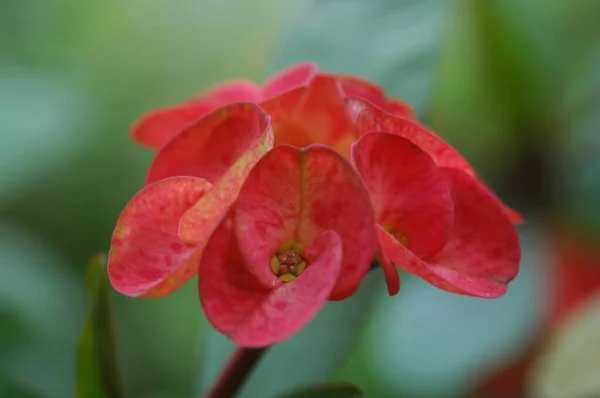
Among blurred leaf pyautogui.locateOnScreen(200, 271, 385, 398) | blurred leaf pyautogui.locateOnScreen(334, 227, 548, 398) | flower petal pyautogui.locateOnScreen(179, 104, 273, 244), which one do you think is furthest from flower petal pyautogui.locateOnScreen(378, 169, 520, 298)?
→ blurred leaf pyautogui.locateOnScreen(334, 227, 548, 398)

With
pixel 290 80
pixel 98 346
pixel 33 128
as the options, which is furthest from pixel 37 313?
pixel 290 80

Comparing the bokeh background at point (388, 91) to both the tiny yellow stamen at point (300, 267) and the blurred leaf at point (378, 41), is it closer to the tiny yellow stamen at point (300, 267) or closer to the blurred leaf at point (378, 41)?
the blurred leaf at point (378, 41)

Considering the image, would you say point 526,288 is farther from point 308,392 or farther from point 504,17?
point 308,392

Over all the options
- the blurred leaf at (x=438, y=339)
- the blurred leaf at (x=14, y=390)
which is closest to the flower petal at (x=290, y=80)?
the blurred leaf at (x=14, y=390)

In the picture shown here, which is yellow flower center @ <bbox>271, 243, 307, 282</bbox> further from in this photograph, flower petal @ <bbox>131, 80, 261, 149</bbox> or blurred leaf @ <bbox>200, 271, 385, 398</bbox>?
blurred leaf @ <bbox>200, 271, 385, 398</bbox>

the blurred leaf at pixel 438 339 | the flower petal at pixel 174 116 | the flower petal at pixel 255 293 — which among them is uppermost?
the flower petal at pixel 174 116
